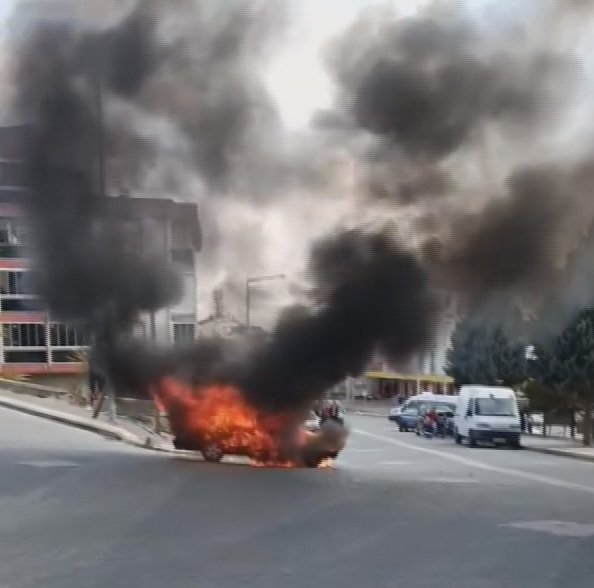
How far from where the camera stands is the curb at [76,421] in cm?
2400

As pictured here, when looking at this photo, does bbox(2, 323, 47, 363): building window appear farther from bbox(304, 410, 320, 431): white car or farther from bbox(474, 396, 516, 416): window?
bbox(304, 410, 320, 431): white car

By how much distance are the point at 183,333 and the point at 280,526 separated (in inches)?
381

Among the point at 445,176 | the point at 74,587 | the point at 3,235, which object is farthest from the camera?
the point at 3,235

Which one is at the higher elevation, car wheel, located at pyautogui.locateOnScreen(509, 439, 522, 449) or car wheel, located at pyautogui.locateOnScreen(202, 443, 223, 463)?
car wheel, located at pyautogui.locateOnScreen(202, 443, 223, 463)

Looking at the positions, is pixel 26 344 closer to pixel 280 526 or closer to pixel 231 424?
pixel 231 424

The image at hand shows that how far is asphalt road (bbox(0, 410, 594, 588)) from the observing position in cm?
736

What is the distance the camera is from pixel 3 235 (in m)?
29.4

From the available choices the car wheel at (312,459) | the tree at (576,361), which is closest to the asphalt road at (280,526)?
the car wheel at (312,459)

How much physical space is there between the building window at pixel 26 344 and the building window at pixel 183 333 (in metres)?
33.3

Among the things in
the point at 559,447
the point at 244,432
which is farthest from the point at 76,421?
the point at 559,447

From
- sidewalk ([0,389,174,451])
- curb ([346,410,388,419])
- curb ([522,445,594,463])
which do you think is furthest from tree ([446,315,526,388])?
sidewalk ([0,389,174,451])

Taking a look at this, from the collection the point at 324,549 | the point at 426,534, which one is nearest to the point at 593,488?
the point at 426,534

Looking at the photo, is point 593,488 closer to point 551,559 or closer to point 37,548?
point 551,559

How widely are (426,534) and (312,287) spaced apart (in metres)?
9.28
